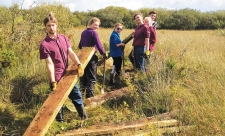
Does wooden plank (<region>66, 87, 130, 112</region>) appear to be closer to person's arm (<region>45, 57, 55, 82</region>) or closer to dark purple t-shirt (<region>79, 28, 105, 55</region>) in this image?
dark purple t-shirt (<region>79, 28, 105, 55</region>)

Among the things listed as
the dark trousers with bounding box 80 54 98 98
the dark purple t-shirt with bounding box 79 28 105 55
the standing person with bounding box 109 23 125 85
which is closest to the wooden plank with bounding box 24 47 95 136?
the dark purple t-shirt with bounding box 79 28 105 55

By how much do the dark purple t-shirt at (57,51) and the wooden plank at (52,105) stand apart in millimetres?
141

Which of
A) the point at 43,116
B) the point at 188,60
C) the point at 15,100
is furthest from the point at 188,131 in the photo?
the point at 188,60

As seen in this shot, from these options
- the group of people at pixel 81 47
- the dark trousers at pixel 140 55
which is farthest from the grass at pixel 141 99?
the group of people at pixel 81 47

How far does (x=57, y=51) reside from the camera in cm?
412

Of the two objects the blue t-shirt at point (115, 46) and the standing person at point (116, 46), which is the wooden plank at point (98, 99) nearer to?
the standing person at point (116, 46)

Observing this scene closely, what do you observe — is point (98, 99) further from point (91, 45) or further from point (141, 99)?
point (91, 45)

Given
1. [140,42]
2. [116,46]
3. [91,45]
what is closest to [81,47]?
[91,45]

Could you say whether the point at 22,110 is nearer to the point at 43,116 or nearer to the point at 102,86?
the point at 43,116

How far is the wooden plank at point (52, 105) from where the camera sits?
3223 millimetres

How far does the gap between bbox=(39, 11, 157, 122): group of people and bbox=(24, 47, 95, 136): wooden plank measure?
117mm

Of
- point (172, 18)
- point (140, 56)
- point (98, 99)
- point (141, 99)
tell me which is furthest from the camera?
point (172, 18)

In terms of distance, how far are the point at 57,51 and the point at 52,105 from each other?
932 millimetres

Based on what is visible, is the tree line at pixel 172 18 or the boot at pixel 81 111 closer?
the boot at pixel 81 111
